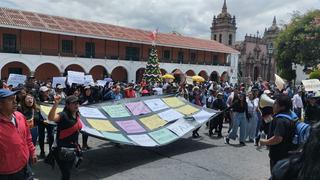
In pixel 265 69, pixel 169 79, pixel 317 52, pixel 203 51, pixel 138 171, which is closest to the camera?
pixel 138 171

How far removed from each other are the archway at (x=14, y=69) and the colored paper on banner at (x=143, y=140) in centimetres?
2620

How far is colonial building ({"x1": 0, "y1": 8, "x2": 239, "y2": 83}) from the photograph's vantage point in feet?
104

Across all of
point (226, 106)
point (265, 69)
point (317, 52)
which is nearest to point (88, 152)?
point (226, 106)

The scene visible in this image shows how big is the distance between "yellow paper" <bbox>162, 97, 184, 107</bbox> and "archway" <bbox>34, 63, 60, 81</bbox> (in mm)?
25929

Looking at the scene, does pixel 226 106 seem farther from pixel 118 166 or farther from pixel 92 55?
pixel 92 55

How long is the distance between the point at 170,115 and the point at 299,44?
3602cm

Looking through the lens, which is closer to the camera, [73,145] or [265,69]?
[73,145]

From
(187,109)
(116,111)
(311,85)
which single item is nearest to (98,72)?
(311,85)

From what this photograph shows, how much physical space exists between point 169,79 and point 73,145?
84.9ft

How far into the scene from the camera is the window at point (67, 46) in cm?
3503

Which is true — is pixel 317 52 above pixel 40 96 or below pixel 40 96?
above

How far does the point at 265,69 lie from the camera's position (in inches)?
3361

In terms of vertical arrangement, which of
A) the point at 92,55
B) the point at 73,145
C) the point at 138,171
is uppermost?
the point at 92,55

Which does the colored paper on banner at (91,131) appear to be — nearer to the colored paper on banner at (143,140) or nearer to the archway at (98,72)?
the colored paper on banner at (143,140)
